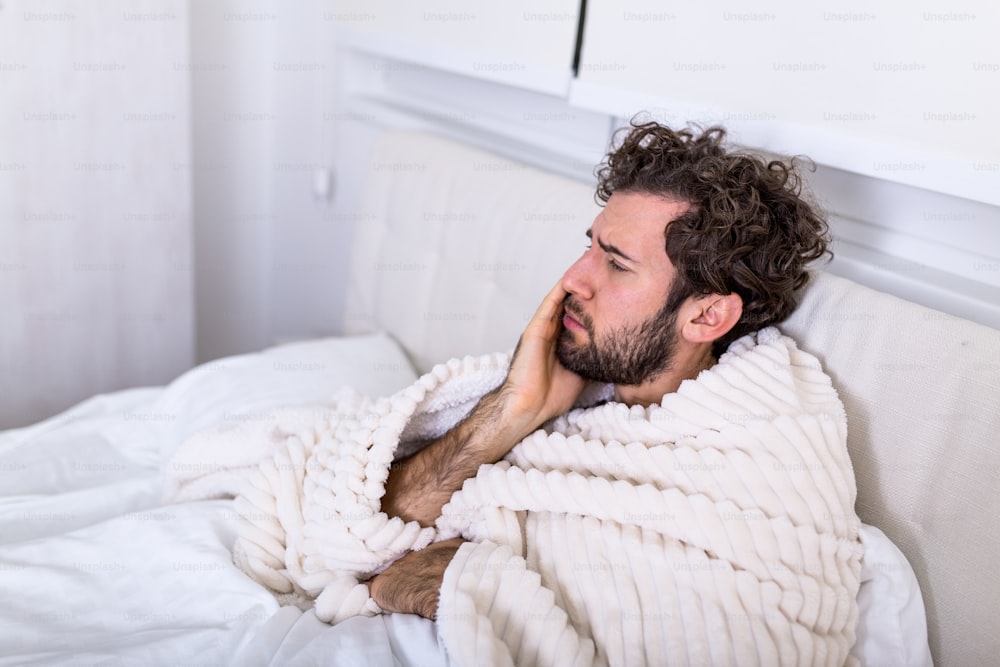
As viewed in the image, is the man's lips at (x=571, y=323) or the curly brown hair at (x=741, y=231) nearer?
the curly brown hair at (x=741, y=231)

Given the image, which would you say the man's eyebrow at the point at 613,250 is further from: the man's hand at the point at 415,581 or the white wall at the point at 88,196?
the white wall at the point at 88,196

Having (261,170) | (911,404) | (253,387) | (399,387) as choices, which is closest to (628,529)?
(911,404)

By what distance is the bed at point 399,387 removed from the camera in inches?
42.0

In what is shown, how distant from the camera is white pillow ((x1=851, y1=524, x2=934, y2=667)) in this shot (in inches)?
42.1

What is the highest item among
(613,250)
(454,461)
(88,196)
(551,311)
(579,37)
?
(579,37)

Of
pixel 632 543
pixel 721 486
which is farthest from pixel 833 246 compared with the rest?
pixel 632 543

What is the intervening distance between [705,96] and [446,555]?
0.84m

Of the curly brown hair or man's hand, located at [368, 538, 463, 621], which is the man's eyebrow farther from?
man's hand, located at [368, 538, 463, 621]

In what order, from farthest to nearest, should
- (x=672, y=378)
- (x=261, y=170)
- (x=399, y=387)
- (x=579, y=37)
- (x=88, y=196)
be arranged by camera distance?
(x=261, y=170) < (x=88, y=196) < (x=399, y=387) < (x=579, y=37) < (x=672, y=378)

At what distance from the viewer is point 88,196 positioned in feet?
7.27

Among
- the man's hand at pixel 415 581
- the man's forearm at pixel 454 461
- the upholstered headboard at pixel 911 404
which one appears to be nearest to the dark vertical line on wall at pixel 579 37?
the upholstered headboard at pixel 911 404

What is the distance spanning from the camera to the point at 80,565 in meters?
1.31

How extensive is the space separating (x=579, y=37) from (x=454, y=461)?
2.87ft

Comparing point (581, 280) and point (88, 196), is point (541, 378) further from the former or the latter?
point (88, 196)
